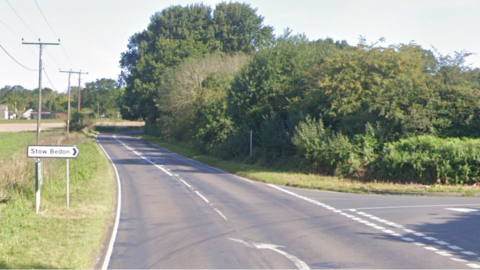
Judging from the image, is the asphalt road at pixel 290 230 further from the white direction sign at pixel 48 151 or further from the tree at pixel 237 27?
the tree at pixel 237 27

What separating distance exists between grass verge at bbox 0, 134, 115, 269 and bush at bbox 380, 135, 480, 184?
12.2 meters

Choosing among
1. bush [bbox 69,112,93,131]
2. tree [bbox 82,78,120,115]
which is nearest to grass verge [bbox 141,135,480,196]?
bush [bbox 69,112,93,131]

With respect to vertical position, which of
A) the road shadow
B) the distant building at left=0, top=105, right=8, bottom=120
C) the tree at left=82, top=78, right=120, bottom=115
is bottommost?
the road shadow

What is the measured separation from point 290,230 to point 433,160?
1208 cm

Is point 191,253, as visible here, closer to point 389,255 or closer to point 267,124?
point 389,255

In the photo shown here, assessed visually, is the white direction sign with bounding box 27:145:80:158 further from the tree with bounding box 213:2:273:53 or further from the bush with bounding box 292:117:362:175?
the tree with bounding box 213:2:273:53

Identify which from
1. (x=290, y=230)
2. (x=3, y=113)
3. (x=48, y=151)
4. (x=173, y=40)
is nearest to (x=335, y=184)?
(x=290, y=230)

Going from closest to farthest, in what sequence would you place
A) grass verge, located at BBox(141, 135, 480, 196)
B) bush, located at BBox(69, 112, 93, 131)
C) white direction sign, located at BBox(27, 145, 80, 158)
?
white direction sign, located at BBox(27, 145, 80, 158), grass verge, located at BBox(141, 135, 480, 196), bush, located at BBox(69, 112, 93, 131)

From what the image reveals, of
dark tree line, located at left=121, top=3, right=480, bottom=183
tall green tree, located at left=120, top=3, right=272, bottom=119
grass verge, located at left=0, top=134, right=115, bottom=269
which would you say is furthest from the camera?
tall green tree, located at left=120, top=3, right=272, bottom=119

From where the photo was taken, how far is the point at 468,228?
12.8 m

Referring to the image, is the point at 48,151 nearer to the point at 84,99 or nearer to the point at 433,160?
the point at 433,160

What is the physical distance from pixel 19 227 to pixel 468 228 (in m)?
10.6

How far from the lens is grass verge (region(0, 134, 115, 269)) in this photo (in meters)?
9.88

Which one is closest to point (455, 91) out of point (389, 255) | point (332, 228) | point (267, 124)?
point (267, 124)
